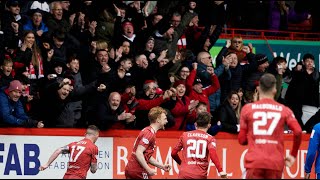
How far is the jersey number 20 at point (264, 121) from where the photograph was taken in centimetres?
1351

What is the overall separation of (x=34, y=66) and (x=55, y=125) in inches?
48.3

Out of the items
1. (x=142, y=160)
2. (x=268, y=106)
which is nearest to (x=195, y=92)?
(x=142, y=160)

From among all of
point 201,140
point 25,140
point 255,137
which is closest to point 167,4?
point 25,140

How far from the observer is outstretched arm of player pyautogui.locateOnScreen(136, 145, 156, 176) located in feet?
54.9

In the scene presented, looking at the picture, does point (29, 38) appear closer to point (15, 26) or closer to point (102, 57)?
point (15, 26)

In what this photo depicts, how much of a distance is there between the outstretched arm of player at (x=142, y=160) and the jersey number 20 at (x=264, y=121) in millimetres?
3582

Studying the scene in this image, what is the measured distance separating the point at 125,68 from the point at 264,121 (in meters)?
6.97

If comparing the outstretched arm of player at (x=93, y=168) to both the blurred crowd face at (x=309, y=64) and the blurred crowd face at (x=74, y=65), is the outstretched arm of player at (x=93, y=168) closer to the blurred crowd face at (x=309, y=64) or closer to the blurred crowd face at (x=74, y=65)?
the blurred crowd face at (x=74, y=65)

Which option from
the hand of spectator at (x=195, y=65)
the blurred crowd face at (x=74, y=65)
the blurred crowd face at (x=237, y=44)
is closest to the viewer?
the blurred crowd face at (x=74, y=65)

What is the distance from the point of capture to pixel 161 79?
2092 cm

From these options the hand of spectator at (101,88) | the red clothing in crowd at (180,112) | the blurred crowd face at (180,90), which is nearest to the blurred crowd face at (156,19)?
the blurred crowd face at (180,90)

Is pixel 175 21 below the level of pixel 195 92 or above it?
above

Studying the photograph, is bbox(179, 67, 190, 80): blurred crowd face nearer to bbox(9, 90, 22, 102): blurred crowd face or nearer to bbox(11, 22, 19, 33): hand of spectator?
bbox(11, 22, 19, 33): hand of spectator

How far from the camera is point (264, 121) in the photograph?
13.5m
